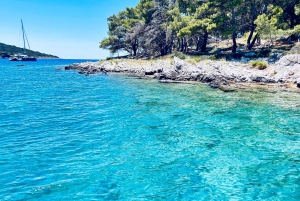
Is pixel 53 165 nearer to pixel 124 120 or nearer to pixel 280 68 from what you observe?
pixel 124 120

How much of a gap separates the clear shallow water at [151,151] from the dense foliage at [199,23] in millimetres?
27292

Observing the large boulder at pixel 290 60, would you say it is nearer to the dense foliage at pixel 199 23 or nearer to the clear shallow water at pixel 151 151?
the dense foliage at pixel 199 23

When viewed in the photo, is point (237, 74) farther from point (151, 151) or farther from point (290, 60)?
point (151, 151)

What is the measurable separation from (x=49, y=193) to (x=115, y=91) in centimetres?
2174

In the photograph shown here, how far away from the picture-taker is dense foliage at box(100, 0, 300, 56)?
1714 inches

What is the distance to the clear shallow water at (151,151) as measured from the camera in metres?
8.41

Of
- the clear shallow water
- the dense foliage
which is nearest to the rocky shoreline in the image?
the dense foliage

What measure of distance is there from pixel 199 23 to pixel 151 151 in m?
39.4

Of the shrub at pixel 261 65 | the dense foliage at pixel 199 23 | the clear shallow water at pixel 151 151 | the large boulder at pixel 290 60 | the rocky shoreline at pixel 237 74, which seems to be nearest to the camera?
the clear shallow water at pixel 151 151

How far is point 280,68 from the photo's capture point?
32625 millimetres

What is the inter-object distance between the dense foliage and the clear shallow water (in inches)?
1074

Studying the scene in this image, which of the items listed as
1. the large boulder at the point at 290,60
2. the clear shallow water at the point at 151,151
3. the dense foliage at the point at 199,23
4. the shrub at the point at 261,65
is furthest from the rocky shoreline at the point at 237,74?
the clear shallow water at the point at 151,151

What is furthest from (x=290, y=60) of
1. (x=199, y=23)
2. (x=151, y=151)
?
(x=151, y=151)

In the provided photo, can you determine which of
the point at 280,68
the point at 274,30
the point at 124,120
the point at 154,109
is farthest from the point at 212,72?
the point at 124,120
